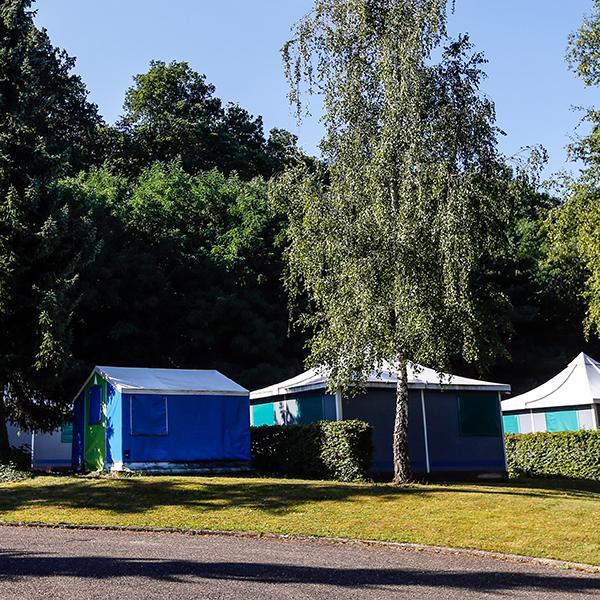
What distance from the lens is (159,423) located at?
18562mm

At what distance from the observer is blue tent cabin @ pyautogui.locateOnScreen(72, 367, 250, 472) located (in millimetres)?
18219

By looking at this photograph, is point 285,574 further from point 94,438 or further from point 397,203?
point 94,438

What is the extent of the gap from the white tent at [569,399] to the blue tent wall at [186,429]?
38.7 ft

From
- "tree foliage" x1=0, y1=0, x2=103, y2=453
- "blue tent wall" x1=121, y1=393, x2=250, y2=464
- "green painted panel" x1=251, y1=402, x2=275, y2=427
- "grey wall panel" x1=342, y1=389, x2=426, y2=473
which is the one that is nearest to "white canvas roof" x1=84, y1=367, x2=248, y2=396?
"blue tent wall" x1=121, y1=393, x2=250, y2=464

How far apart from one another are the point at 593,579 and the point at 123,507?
7.71m

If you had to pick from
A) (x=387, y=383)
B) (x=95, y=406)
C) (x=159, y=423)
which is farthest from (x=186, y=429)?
(x=387, y=383)

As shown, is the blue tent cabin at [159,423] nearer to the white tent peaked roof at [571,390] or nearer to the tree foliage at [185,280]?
the tree foliage at [185,280]

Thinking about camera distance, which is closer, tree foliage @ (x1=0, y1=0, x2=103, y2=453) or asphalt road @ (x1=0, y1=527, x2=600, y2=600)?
asphalt road @ (x1=0, y1=527, x2=600, y2=600)

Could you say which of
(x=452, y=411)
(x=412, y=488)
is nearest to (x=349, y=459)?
(x=412, y=488)

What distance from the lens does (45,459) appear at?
76.4 feet

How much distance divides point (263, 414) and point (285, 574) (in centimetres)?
1421

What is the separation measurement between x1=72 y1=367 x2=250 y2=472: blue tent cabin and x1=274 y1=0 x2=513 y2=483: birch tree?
3968 millimetres

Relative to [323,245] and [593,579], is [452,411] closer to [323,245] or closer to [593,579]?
[323,245]

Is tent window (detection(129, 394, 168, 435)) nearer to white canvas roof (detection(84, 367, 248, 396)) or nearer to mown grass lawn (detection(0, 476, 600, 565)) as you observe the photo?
white canvas roof (detection(84, 367, 248, 396))
